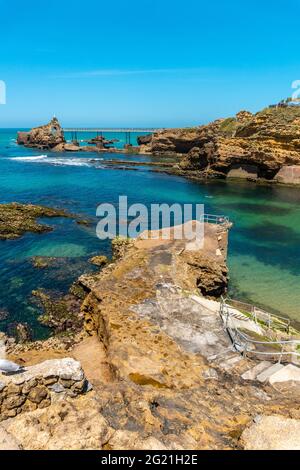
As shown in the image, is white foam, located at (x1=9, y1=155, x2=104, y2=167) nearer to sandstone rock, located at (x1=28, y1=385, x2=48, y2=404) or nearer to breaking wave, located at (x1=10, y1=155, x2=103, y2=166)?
breaking wave, located at (x1=10, y1=155, x2=103, y2=166)

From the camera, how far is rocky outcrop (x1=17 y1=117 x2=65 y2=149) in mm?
126562

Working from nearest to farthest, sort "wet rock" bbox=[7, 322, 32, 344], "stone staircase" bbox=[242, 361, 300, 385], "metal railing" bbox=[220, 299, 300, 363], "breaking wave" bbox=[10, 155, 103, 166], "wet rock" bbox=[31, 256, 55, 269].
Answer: "stone staircase" bbox=[242, 361, 300, 385]
"metal railing" bbox=[220, 299, 300, 363]
"wet rock" bbox=[7, 322, 32, 344]
"wet rock" bbox=[31, 256, 55, 269]
"breaking wave" bbox=[10, 155, 103, 166]

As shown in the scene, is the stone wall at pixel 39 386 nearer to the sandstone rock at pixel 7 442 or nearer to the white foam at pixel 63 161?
the sandstone rock at pixel 7 442

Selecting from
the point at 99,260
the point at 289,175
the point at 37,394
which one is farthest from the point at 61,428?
the point at 289,175

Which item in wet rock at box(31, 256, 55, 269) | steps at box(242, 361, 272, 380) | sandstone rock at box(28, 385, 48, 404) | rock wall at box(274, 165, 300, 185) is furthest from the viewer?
rock wall at box(274, 165, 300, 185)

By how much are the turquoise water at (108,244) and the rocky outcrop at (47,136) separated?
5042 centimetres

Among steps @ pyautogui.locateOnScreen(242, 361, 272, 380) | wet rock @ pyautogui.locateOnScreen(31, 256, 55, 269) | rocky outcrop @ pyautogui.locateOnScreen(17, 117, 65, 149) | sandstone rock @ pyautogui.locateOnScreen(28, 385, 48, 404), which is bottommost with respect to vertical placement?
wet rock @ pyautogui.locateOnScreen(31, 256, 55, 269)

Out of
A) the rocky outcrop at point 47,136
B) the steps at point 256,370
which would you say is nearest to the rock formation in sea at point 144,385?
the steps at point 256,370

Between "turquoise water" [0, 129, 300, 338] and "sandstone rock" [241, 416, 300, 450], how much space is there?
13622mm

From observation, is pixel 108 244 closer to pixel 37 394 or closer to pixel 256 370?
pixel 256 370

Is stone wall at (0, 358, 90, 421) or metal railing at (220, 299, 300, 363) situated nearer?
stone wall at (0, 358, 90, 421)

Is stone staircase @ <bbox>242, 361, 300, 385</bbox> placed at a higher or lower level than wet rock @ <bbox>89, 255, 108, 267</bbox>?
higher

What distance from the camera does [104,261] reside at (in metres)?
28.0

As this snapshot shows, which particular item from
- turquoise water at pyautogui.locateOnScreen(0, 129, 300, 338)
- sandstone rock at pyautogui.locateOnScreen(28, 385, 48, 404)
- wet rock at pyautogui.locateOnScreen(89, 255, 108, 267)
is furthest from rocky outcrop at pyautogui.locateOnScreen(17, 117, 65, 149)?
sandstone rock at pyautogui.locateOnScreen(28, 385, 48, 404)
